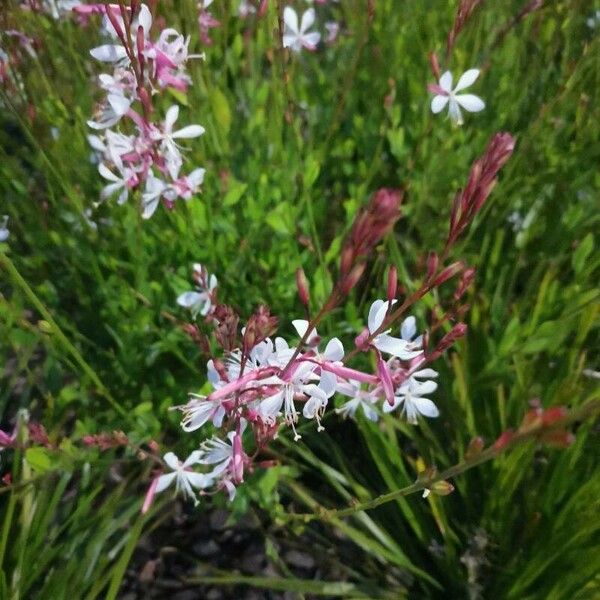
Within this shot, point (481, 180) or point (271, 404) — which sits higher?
point (481, 180)

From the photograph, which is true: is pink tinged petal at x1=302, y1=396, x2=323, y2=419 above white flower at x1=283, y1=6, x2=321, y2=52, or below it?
below

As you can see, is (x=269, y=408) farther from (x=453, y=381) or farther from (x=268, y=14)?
(x=268, y=14)

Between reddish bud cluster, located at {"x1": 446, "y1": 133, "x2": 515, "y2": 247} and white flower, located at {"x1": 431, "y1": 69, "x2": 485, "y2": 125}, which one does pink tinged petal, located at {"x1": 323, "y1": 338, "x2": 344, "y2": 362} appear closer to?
reddish bud cluster, located at {"x1": 446, "y1": 133, "x2": 515, "y2": 247}

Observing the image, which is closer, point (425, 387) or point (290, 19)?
point (425, 387)

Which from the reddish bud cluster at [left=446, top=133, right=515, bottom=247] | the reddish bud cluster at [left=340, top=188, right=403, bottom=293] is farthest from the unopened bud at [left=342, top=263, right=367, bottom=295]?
the reddish bud cluster at [left=446, top=133, right=515, bottom=247]

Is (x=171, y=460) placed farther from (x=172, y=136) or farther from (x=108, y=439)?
(x=172, y=136)

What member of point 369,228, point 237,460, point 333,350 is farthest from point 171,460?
point 369,228

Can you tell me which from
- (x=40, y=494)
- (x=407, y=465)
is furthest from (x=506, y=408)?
(x=40, y=494)
